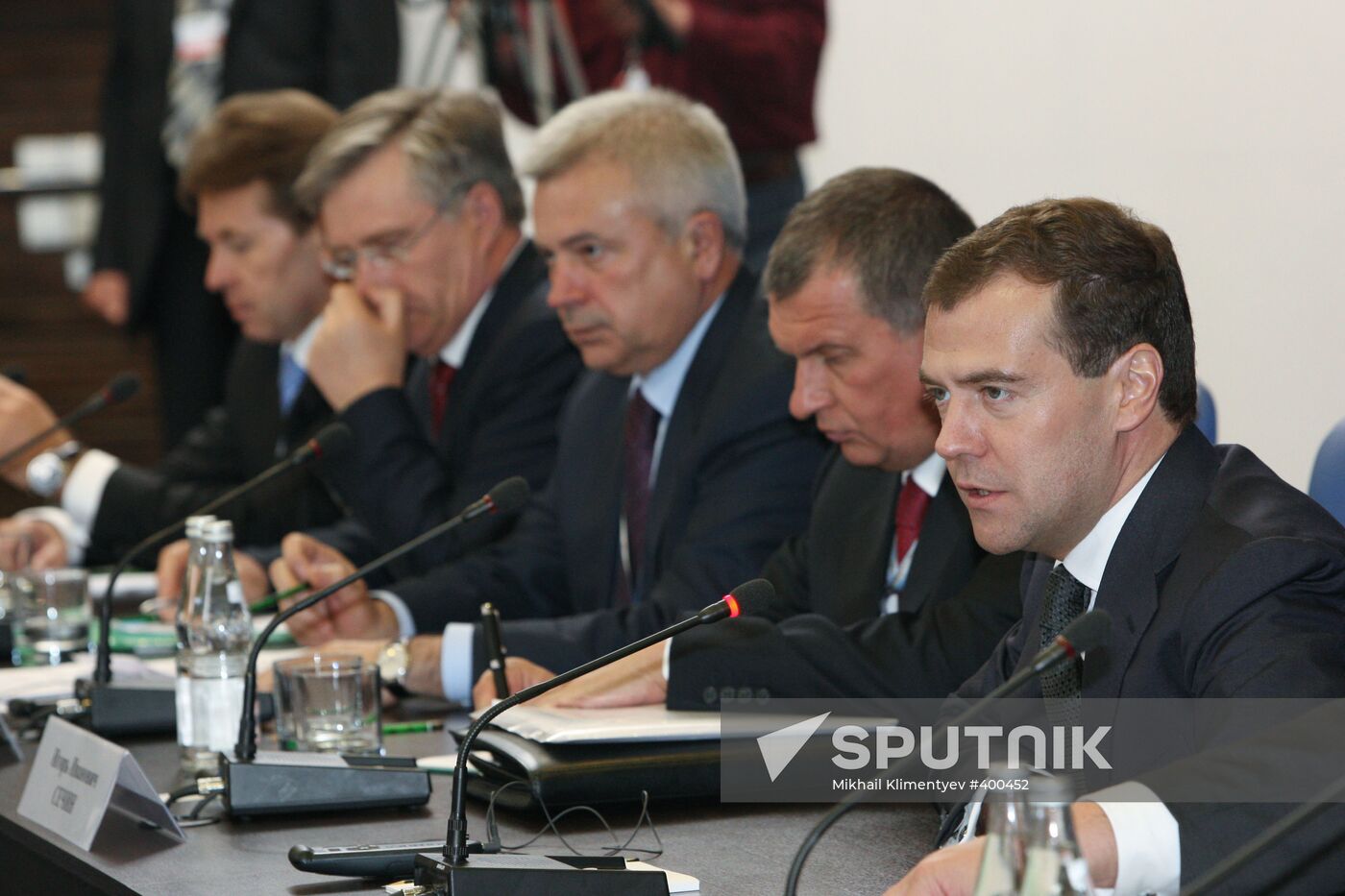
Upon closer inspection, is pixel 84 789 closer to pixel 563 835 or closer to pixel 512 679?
pixel 563 835

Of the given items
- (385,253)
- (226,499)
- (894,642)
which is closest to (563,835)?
(894,642)

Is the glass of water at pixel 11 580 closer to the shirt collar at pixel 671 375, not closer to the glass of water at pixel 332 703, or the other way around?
the glass of water at pixel 332 703

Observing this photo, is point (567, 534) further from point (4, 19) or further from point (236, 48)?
point (4, 19)

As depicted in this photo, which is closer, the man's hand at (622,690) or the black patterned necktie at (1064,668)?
the black patterned necktie at (1064,668)

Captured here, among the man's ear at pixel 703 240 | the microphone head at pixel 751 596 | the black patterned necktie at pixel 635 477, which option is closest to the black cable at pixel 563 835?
the microphone head at pixel 751 596

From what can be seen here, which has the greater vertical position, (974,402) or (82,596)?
(974,402)

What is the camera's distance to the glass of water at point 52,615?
9.12 ft

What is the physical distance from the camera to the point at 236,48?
489 centimetres

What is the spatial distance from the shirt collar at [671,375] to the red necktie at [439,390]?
66 cm

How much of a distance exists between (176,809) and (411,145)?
1811mm

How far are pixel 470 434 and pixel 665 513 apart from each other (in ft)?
2.29

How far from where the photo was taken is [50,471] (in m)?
3.82

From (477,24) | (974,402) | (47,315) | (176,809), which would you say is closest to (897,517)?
(974,402)

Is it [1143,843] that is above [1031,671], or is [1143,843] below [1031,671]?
below
